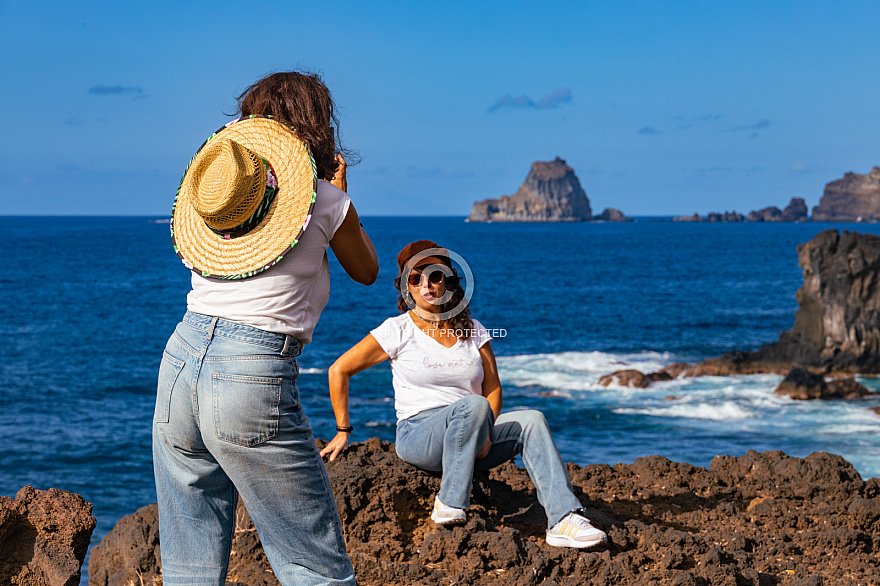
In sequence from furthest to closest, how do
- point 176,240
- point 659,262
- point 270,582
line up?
1. point 659,262
2. point 270,582
3. point 176,240

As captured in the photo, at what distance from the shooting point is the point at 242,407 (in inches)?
104

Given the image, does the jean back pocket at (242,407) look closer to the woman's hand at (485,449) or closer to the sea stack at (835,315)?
the woman's hand at (485,449)

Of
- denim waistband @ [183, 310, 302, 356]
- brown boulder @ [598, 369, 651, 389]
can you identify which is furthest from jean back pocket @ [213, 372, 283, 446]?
brown boulder @ [598, 369, 651, 389]

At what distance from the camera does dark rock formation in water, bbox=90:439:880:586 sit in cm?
451

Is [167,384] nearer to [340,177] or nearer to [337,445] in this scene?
[340,177]

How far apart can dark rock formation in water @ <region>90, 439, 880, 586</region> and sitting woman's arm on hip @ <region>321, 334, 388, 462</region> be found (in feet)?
1.32

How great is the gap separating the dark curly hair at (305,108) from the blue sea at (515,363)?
16.9 meters

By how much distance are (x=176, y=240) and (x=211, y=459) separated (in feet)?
2.56

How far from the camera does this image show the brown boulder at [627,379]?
29900mm

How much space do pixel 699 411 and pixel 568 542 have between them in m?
22.1

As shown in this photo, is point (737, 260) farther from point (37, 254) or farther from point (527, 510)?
point (527, 510)

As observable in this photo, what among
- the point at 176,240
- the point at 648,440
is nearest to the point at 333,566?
the point at 176,240

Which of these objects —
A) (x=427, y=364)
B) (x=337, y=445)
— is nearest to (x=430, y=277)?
(x=427, y=364)

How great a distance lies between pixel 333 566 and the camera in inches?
115
